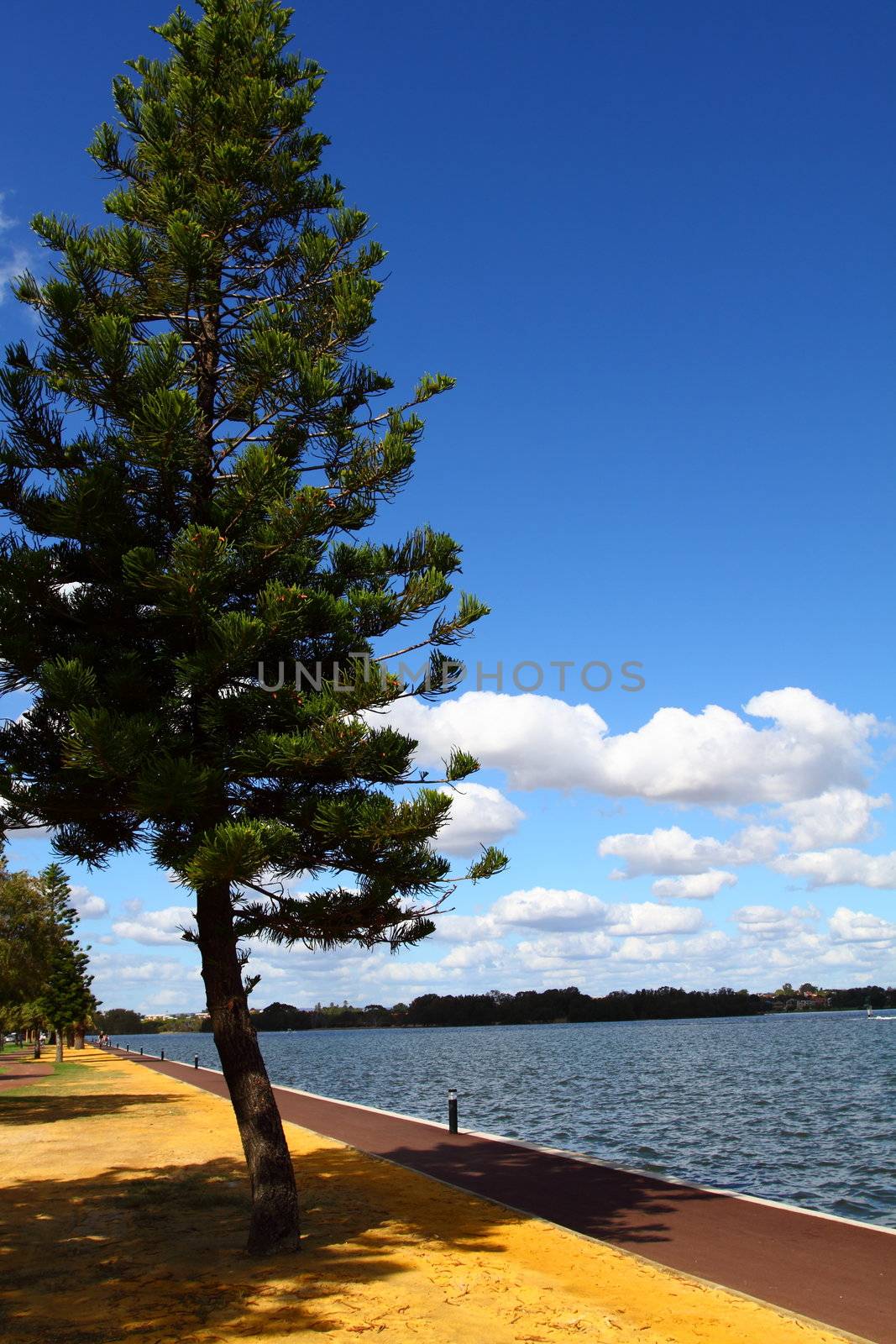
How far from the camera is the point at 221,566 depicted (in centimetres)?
899

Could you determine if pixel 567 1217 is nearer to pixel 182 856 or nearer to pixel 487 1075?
pixel 182 856

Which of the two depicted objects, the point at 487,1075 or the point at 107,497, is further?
the point at 487,1075

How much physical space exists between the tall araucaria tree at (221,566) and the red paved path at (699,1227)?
3393 millimetres

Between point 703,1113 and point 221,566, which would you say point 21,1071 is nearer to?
point 703,1113

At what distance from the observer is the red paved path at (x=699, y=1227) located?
764cm

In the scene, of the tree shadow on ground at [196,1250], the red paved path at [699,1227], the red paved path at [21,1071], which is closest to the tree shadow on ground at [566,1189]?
the red paved path at [699,1227]

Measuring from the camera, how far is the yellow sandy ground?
22.0ft

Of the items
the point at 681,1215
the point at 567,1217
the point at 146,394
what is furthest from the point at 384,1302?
the point at 146,394

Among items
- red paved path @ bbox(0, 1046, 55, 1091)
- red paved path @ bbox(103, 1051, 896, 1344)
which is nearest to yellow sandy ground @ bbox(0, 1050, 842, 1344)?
red paved path @ bbox(103, 1051, 896, 1344)

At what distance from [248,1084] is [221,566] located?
4.71 meters

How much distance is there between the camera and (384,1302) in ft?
23.6

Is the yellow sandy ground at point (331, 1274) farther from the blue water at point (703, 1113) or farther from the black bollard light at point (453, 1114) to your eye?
the blue water at point (703, 1113)

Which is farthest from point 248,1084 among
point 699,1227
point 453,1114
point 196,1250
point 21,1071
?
point 21,1071

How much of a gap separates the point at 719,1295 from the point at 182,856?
5403mm
